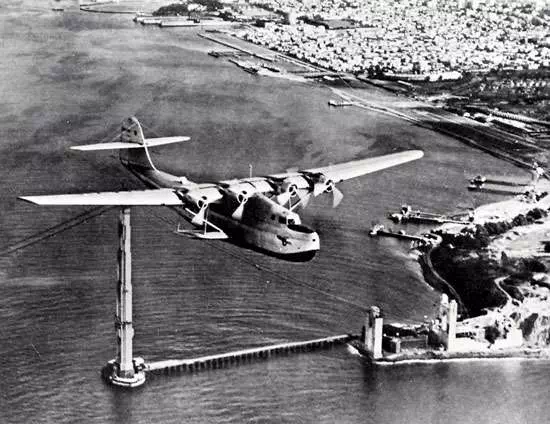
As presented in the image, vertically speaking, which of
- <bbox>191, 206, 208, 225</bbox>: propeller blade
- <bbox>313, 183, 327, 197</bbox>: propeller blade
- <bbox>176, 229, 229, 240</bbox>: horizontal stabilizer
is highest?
<bbox>313, 183, 327, 197</bbox>: propeller blade

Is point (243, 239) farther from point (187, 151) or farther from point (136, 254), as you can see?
point (187, 151)

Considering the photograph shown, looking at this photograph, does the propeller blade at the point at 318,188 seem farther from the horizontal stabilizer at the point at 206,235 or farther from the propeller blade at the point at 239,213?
the horizontal stabilizer at the point at 206,235

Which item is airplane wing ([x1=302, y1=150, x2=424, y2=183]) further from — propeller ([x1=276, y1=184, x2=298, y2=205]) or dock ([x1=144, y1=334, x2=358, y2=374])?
dock ([x1=144, y1=334, x2=358, y2=374])

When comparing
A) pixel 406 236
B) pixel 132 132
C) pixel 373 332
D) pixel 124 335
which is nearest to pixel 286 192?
pixel 132 132

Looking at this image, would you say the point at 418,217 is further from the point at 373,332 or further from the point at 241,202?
the point at 241,202

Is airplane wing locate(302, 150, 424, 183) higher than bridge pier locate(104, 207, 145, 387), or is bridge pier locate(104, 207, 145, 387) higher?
airplane wing locate(302, 150, 424, 183)

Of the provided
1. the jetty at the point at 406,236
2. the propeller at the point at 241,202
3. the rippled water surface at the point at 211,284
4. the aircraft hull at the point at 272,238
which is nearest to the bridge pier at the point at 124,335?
the rippled water surface at the point at 211,284

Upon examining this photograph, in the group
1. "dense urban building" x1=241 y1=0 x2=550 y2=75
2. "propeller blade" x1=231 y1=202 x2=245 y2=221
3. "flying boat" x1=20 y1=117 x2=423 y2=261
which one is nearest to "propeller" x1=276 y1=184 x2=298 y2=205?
"flying boat" x1=20 y1=117 x2=423 y2=261
